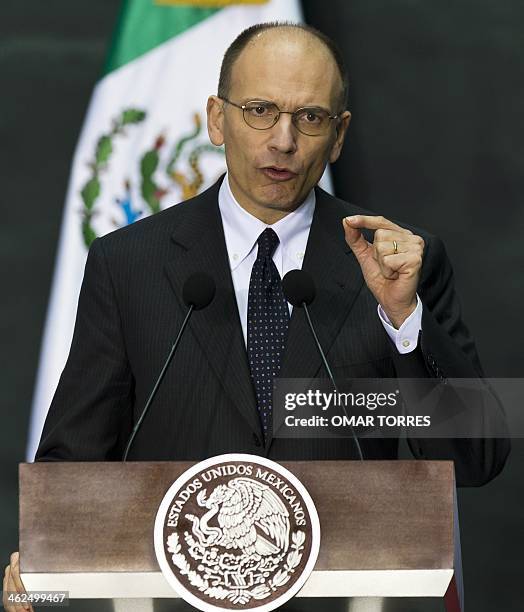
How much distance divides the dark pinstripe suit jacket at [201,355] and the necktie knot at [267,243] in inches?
2.9

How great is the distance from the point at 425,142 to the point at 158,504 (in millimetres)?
2515

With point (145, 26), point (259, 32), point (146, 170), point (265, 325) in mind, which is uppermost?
point (145, 26)

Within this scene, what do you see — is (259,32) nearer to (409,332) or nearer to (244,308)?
(244,308)

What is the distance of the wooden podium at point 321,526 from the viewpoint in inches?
66.8

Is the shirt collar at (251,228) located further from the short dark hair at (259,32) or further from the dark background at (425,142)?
the dark background at (425,142)

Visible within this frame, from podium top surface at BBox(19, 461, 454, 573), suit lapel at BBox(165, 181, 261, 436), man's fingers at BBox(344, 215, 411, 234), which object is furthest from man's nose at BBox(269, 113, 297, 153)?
podium top surface at BBox(19, 461, 454, 573)

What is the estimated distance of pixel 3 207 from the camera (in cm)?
392

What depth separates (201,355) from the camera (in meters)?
2.36

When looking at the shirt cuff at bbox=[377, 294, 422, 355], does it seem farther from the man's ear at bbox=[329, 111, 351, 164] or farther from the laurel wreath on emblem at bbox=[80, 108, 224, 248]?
the laurel wreath on emblem at bbox=[80, 108, 224, 248]

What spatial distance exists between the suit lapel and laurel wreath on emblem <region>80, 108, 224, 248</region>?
1.27m

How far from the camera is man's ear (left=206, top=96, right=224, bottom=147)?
2609 millimetres

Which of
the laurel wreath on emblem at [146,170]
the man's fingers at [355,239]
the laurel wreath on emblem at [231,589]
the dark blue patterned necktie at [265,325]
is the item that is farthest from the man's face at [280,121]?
the laurel wreath on emblem at [146,170]

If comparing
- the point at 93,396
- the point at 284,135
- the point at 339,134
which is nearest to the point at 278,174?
the point at 284,135

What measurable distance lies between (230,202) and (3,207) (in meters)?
1.53
